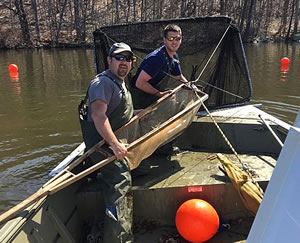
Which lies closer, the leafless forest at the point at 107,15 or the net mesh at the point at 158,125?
the net mesh at the point at 158,125

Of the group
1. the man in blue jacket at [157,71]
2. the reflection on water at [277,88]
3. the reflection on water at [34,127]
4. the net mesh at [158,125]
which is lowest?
the reflection on water at [34,127]

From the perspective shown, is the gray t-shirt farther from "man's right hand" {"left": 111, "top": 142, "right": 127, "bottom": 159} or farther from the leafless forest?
the leafless forest

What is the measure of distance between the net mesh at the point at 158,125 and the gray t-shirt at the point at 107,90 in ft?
1.37

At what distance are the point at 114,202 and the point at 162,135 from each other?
0.98 meters

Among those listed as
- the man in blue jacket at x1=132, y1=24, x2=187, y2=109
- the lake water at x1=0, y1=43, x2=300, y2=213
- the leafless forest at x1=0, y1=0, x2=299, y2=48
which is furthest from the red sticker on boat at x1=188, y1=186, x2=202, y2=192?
the leafless forest at x1=0, y1=0, x2=299, y2=48

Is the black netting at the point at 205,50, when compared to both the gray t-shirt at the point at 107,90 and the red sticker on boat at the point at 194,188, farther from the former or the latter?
the gray t-shirt at the point at 107,90

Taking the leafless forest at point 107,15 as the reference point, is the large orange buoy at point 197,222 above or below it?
below

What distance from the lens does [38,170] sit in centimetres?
630

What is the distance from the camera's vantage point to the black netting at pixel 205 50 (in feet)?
18.6

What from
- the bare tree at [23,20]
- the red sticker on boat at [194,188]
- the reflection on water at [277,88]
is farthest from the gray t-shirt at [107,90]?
the bare tree at [23,20]

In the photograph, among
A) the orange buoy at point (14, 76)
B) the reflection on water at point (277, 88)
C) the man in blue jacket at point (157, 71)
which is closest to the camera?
the man in blue jacket at point (157, 71)

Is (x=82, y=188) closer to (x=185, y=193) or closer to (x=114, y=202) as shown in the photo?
(x=114, y=202)

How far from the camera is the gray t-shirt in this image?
3119 mm

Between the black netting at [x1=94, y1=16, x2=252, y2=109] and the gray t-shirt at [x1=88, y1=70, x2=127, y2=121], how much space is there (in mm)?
2541
